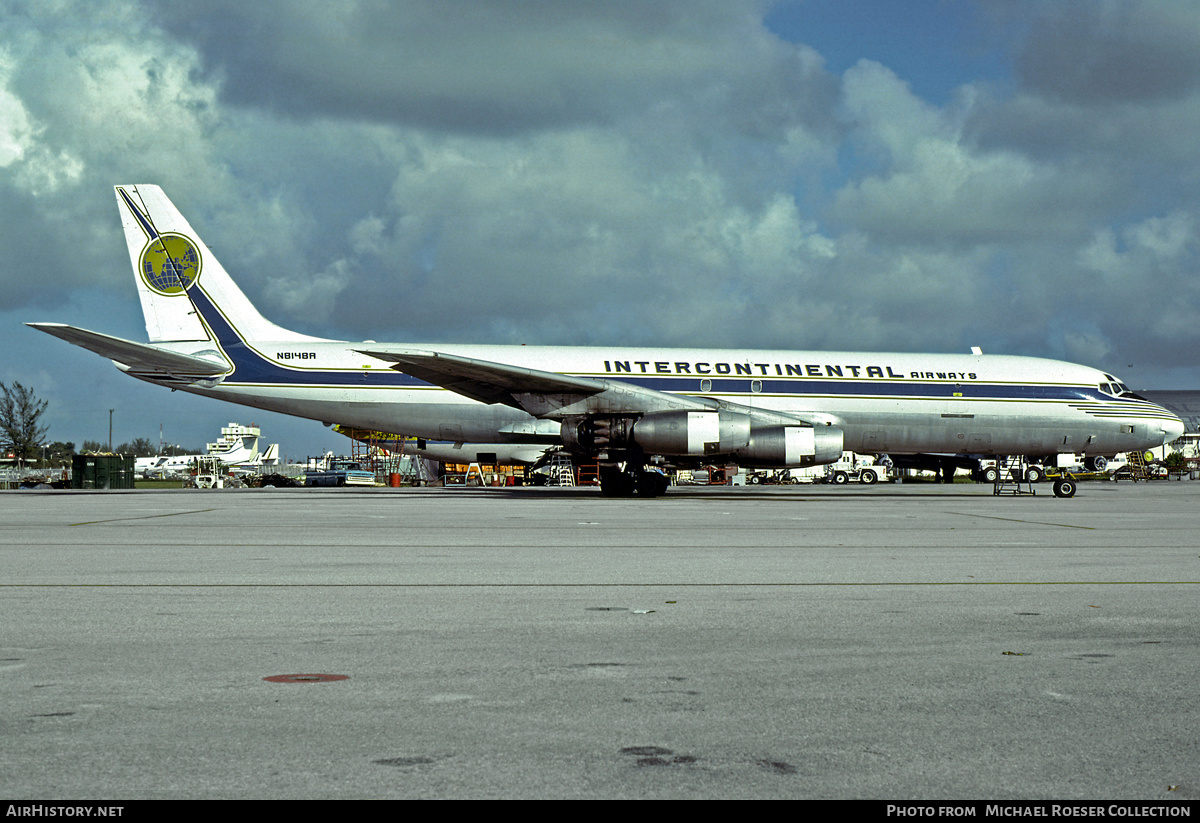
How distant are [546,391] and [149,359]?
11.3 metres

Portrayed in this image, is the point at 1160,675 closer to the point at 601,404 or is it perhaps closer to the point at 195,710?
the point at 195,710

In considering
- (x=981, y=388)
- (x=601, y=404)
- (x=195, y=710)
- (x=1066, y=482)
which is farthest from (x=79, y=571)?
(x=1066, y=482)

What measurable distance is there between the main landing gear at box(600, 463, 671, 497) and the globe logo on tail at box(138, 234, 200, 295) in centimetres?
1337

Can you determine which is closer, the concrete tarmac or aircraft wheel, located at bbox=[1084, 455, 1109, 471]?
the concrete tarmac

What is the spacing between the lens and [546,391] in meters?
25.5

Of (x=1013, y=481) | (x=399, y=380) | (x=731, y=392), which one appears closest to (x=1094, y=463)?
(x=1013, y=481)

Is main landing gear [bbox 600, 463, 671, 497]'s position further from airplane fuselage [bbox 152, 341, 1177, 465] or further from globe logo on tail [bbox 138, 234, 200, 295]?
globe logo on tail [bbox 138, 234, 200, 295]

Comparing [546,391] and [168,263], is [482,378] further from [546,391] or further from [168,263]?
[168,263]

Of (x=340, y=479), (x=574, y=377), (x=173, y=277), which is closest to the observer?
(x=574, y=377)

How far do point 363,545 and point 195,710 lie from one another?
7926 millimetres

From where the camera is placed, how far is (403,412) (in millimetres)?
27641

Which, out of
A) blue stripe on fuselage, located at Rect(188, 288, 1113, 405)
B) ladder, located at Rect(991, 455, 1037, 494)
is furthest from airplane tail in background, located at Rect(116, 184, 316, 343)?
ladder, located at Rect(991, 455, 1037, 494)

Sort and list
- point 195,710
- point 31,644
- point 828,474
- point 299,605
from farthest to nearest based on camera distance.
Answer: point 828,474 → point 299,605 → point 31,644 → point 195,710

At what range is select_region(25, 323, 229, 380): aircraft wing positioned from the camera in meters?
25.6
